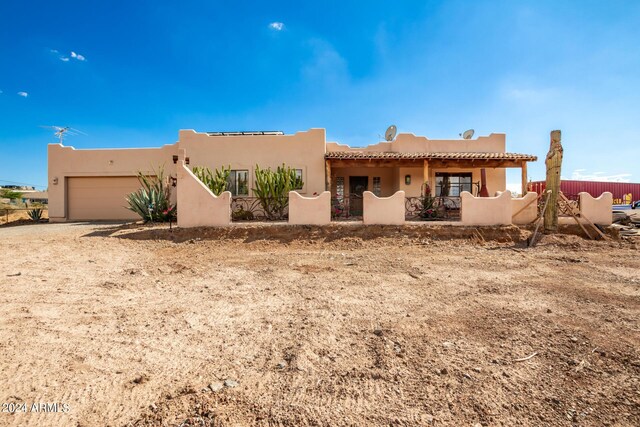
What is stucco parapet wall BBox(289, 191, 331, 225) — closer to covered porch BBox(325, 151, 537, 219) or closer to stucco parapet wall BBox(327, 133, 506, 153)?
covered porch BBox(325, 151, 537, 219)

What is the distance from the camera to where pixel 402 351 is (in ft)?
10.3

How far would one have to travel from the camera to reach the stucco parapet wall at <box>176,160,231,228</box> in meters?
11.1

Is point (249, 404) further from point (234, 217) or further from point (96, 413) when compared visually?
point (234, 217)

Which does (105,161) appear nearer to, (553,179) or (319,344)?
(319,344)

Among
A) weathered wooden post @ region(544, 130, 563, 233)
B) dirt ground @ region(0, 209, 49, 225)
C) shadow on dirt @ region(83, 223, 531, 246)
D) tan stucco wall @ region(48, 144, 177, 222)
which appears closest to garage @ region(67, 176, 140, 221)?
tan stucco wall @ region(48, 144, 177, 222)

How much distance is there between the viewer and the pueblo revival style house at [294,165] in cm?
1543

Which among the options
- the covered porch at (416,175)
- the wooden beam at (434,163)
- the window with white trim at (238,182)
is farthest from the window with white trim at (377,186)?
the window with white trim at (238,182)

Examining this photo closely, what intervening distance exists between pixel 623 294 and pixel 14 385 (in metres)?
7.51

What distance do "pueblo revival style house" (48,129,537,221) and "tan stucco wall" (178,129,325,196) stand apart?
0.05 metres

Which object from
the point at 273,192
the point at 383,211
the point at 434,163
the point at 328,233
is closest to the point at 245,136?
the point at 273,192

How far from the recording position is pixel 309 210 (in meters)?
11.1

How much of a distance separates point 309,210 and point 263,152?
5.83m

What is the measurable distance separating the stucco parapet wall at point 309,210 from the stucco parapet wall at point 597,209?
9.19m

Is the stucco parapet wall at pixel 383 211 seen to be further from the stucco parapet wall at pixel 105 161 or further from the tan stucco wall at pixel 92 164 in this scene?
the stucco parapet wall at pixel 105 161
